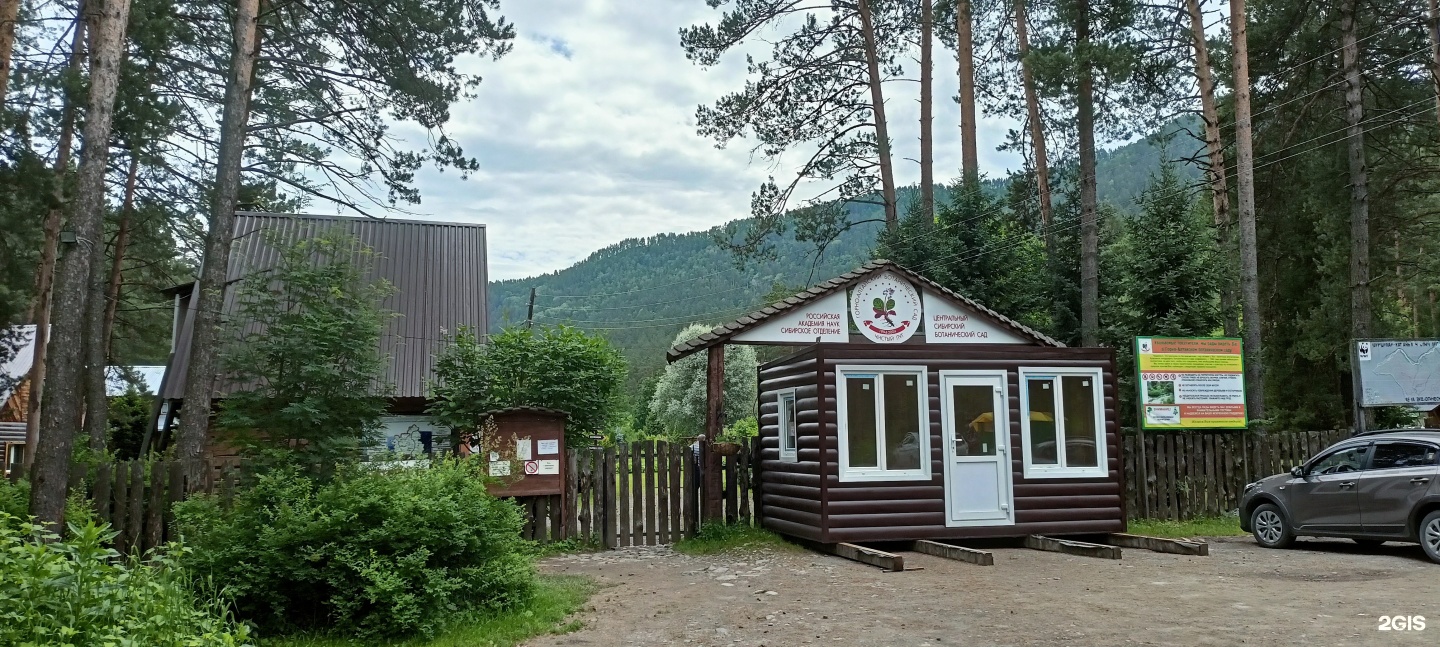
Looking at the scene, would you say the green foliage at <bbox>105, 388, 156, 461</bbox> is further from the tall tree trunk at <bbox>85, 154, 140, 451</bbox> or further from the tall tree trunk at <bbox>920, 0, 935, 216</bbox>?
the tall tree trunk at <bbox>920, 0, 935, 216</bbox>

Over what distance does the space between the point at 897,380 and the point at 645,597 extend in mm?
4744

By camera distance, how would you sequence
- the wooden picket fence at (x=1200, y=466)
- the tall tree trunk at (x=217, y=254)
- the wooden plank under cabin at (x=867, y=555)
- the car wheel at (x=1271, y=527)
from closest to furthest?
the wooden plank under cabin at (x=867, y=555) < the tall tree trunk at (x=217, y=254) < the car wheel at (x=1271, y=527) < the wooden picket fence at (x=1200, y=466)

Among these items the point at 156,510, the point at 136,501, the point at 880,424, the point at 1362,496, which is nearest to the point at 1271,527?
the point at 1362,496

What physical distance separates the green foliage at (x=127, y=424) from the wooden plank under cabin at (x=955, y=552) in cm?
1806

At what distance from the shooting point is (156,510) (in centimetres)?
1016

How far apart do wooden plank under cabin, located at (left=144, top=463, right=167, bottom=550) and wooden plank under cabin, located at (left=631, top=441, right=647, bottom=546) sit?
5.76 m

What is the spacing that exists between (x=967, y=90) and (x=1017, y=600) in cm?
1711

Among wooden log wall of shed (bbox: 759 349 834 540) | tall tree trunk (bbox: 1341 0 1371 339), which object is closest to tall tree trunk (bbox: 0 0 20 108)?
wooden log wall of shed (bbox: 759 349 834 540)

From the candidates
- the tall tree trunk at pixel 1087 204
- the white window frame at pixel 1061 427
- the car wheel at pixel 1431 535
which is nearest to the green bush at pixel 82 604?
the white window frame at pixel 1061 427

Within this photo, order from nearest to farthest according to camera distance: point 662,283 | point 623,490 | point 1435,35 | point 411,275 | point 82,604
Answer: point 82,604 → point 623,490 → point 1435,35 → point 411,275 → point 662,283

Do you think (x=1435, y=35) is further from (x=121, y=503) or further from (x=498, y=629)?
(x=121, y=503)

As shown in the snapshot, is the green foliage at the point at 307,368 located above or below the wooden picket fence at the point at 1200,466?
above

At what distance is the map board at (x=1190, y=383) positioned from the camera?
1492 cm

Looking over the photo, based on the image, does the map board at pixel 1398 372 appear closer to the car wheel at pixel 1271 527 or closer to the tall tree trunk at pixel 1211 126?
the tall tree trunk at pixel 1211 126
